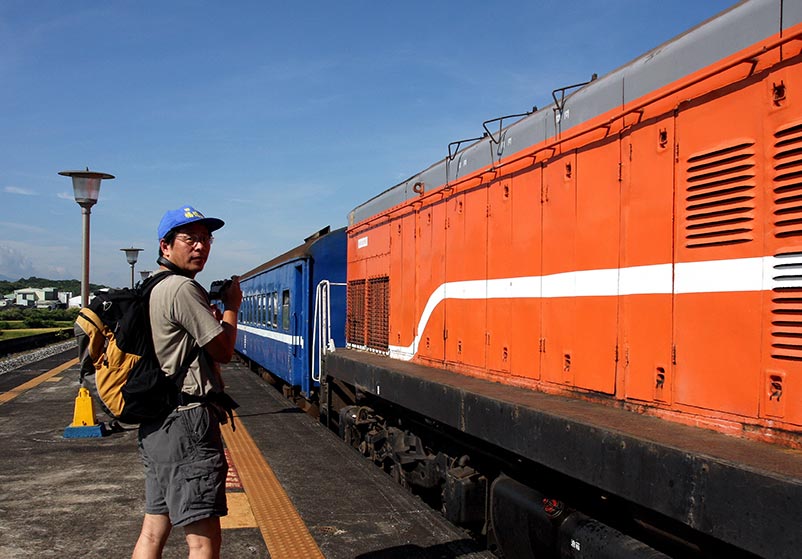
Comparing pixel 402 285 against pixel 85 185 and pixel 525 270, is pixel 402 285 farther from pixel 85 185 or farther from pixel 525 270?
pixel 85 185

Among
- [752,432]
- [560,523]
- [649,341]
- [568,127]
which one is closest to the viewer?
[752,432]

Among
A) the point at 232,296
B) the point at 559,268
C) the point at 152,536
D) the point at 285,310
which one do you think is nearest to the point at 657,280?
the point at 559,268

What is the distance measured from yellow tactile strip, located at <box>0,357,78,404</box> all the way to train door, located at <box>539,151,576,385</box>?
11.2 m

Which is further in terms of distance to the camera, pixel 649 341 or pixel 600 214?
pixel 600 214

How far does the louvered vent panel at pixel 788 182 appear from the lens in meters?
2.57

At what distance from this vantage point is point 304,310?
40.8 ft

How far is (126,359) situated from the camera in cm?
291

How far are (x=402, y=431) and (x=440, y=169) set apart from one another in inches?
97.1

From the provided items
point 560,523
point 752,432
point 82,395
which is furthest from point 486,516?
point 82,395

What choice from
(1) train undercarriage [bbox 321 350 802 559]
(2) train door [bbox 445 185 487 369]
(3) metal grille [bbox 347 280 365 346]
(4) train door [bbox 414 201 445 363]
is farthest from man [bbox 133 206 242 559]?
(3) metal grille [bbox 347 280 365 346]

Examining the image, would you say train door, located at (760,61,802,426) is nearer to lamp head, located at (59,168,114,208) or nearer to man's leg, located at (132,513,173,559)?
man's leg, located at (132,513,173,559)

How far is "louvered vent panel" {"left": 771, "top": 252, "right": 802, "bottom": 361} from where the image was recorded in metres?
2.54

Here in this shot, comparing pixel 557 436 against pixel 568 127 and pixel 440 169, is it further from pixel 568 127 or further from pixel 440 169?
pixel 440 169

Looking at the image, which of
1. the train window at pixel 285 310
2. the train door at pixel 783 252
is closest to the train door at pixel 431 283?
the train door at pixel 783 252
